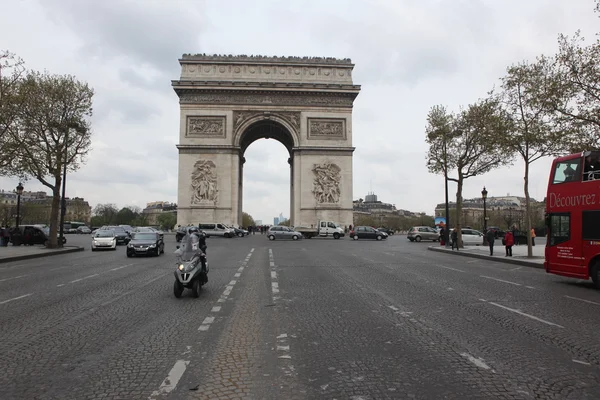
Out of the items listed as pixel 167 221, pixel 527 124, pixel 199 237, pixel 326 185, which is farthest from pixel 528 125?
pixel 167 221

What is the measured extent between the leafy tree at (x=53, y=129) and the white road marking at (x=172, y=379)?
79.4 ft

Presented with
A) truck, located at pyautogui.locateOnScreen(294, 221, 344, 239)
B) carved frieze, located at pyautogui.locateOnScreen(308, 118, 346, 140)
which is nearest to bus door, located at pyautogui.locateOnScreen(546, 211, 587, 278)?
truck, located at pyautogui.locateOnScreen(294, 221, 344, 239)

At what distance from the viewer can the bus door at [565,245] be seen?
1223 centimetres

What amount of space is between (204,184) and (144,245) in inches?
1094

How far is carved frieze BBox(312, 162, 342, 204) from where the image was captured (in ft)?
161

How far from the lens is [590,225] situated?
1188cm

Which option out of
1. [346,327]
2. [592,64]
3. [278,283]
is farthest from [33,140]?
[592,64]

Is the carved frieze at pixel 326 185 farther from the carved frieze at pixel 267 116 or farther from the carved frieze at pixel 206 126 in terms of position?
the carved frieze at pixel 206 126

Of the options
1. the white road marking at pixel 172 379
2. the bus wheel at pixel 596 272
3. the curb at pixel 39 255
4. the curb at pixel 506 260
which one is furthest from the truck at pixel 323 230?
the white road marking at pixel 172 379

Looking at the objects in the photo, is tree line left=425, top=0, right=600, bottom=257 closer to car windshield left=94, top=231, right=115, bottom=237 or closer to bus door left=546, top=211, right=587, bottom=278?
bus door left=546, top=211, right=587, bottom=278

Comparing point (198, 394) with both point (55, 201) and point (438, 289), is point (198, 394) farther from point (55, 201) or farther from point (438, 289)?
point (55, 201)

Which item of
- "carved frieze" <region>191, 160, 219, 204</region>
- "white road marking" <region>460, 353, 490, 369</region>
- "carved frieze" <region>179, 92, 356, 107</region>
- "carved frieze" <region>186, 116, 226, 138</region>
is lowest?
"white road marking" <region>460, 353, 490, 369</region>

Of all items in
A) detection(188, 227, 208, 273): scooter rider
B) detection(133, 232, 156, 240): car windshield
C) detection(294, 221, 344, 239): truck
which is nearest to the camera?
detection(188, 227, 208, 273): scooter rider

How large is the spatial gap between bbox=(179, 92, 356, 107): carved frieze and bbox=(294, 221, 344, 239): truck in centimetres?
1351
